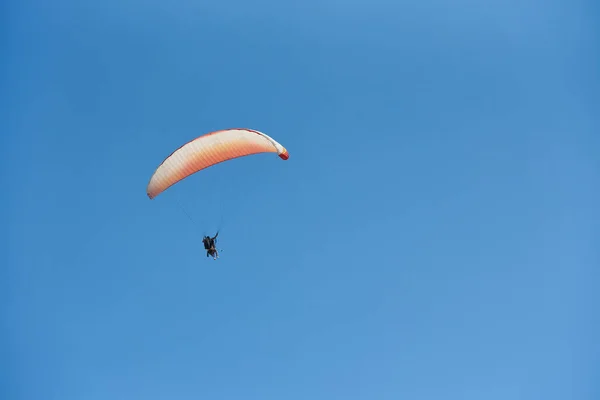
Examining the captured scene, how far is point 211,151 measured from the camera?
1898 centimetres

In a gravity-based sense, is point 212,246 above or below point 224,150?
below

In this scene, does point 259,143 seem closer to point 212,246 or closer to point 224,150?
point 224,150

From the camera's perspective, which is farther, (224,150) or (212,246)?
(212,246)

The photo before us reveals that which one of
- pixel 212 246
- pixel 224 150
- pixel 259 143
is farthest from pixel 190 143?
pixel 212 246

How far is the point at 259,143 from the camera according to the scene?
1920 cm

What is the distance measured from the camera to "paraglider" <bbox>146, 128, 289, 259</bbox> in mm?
18844

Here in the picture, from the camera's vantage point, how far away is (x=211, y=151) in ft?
62.3

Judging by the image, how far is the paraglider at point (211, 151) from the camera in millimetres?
18844

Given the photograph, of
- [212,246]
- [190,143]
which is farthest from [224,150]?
[212,246]

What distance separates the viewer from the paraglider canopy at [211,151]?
18.8m

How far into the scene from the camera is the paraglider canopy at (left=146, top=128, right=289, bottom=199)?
18.8 metres

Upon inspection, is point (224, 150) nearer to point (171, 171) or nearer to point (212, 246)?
point (171, 171)

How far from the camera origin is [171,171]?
19328 millimetres

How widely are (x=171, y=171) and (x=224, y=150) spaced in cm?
212
